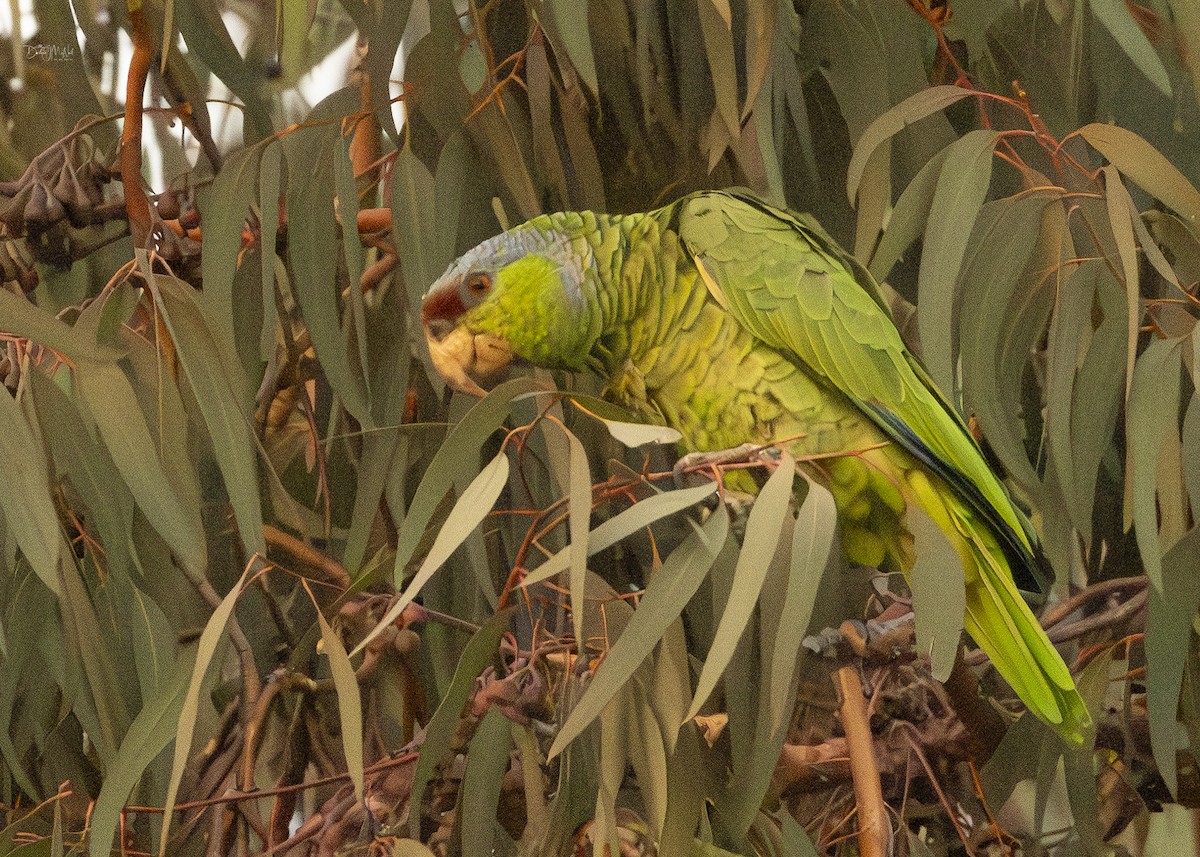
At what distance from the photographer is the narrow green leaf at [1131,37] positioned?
2.52 ft

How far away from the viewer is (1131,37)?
77 cm

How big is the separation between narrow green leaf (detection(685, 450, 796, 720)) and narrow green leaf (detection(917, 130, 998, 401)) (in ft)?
0.56

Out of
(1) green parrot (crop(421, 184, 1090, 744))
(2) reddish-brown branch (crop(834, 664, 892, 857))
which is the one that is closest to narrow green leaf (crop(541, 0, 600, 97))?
(1) green parrot (crop(421, 184, 1090, 744))

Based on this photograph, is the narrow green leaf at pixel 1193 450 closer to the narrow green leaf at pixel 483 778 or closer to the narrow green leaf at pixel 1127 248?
the narrow green leaf at pixel 1127 248

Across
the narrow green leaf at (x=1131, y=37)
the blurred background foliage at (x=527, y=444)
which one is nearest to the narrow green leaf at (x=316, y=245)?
the blurred background foliage at (x=527, y=444)

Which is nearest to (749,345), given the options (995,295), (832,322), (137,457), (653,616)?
(832,322)

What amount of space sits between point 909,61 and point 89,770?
0.78 metres

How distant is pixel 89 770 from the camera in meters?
0.84

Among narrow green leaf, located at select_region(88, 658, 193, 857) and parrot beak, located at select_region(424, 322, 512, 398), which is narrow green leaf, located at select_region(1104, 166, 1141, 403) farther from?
narrow green leaf, located at select_region(88, 658, 193, 857)

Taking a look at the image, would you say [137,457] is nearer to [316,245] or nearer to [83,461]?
[83,461]

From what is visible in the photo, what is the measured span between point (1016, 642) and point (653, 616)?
259mm

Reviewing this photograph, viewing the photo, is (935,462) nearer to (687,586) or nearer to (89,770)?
(687,586)

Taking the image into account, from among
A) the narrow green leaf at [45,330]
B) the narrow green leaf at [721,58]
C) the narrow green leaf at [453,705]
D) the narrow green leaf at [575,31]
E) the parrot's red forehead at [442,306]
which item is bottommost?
the narrow green leaf at [453,705]

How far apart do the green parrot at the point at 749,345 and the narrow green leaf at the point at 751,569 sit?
154 millimetres
